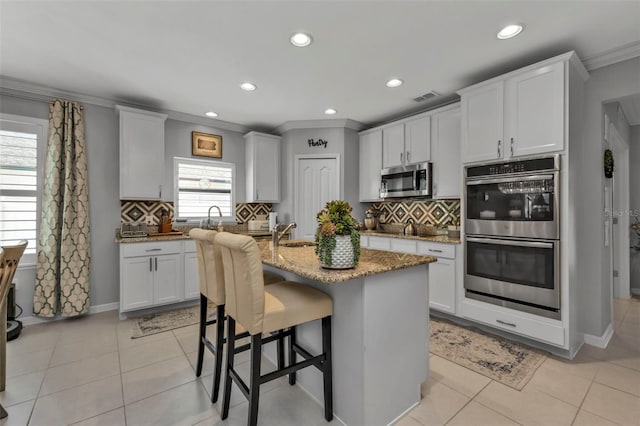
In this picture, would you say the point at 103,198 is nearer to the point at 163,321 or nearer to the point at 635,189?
the point at 163,321

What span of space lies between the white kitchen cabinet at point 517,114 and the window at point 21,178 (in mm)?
4598

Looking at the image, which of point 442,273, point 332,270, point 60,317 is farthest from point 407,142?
point 60,317

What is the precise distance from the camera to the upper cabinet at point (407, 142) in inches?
147

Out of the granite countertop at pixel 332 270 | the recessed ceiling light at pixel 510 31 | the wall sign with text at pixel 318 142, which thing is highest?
the recessed ceiling light at pixel 510 31

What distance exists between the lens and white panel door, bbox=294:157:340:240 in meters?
4.50

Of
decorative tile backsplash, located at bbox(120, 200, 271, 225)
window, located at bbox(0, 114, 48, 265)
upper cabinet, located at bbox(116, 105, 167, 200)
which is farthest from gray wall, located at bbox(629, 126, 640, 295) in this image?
window, located at bbox(0, 114, 48, 265)

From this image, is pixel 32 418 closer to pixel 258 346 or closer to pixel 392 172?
pixel 258 346

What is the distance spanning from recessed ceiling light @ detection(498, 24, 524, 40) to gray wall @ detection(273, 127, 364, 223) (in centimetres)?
244

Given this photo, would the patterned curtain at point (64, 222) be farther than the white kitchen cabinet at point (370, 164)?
No

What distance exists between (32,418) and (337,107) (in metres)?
3.91

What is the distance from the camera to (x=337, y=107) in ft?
12.8

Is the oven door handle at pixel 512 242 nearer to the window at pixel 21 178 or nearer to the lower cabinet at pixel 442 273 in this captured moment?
the lower cabinet at pixel 442 273

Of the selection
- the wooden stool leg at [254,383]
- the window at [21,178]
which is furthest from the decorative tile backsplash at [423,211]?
the window at [21,178]

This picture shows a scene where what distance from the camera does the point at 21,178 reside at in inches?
126
